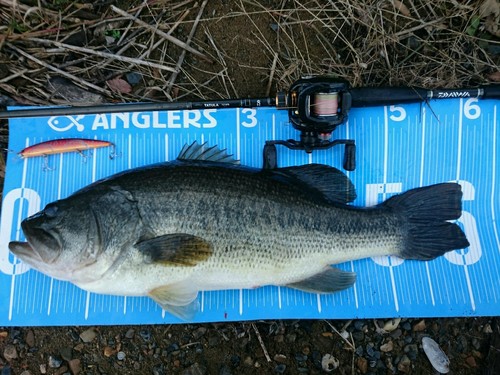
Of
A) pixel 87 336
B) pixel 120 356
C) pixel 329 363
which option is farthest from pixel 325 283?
pixel 87 336

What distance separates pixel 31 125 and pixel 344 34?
8.46 ft

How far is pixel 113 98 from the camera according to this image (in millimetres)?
3371

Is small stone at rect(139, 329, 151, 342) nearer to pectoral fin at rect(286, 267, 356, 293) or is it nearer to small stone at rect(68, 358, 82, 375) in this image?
small stone at rect(68, 358, 82, 375)

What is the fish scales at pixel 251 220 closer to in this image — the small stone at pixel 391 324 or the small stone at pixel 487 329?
the small stone at pixel 391 324

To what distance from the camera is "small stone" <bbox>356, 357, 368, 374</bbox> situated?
3.12m

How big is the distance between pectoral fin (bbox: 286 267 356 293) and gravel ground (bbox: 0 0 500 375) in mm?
420

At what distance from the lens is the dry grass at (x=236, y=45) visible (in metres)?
3.31

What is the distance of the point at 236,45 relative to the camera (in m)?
3.42

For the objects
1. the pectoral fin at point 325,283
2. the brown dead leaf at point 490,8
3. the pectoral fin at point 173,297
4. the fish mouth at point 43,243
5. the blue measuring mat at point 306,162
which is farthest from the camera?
the brown dead leaf at point 490,8

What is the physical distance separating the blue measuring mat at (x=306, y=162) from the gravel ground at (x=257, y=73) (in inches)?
6.9

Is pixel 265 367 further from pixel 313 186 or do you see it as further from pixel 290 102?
pixel 290 102

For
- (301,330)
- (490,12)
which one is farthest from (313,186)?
(490,12)

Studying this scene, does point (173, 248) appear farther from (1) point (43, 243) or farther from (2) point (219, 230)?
(1) point (43, 243)

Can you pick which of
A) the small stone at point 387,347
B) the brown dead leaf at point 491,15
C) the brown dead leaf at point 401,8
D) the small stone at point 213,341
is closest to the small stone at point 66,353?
the small stone at point 213,341
